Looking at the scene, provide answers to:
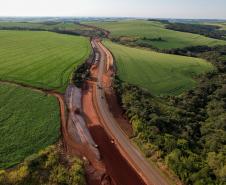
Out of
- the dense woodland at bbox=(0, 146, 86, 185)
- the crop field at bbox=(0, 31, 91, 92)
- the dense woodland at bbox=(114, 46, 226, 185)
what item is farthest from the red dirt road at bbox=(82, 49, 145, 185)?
the crop field at bbox=(0, 31, 91, 92)

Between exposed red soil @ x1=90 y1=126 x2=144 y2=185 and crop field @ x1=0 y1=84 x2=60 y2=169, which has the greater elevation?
crop field @ x1=0 y1=84 x2=60 y2=169

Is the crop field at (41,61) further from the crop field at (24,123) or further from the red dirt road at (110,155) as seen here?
the red dirt road at (110,155)

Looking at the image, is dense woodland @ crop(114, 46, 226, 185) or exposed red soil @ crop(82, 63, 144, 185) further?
dense woodland @ crop(114, 46, 226, 185)

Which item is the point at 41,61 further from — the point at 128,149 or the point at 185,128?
the point at 128,149

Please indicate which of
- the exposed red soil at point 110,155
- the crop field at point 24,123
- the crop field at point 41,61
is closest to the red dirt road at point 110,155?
the exposed red soil at point 110,155

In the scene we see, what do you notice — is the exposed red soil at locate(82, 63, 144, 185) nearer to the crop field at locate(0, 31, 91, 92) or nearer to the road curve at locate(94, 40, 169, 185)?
the road curve at locate(94, 40, 169, 185)

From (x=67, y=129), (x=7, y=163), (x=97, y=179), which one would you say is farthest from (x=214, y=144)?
(x=7, y=163)

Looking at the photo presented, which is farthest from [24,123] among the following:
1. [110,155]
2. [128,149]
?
[128,149]

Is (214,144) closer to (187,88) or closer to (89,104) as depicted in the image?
(89,104)
